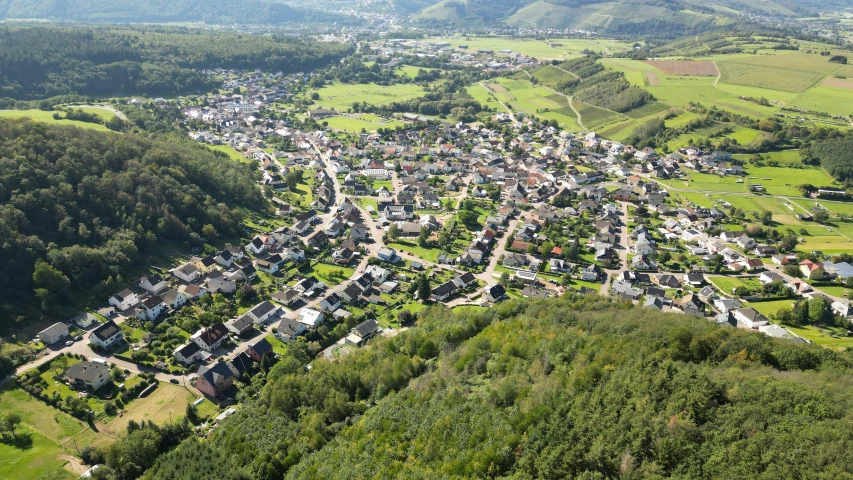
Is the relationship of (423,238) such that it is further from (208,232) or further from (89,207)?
(89,207)

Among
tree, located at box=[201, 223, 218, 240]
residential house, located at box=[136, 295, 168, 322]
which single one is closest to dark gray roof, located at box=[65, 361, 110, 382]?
residential house, located at box=[136, 295, 168, 322]

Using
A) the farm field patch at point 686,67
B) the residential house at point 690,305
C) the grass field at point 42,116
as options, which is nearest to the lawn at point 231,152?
the grass field at point 42,116

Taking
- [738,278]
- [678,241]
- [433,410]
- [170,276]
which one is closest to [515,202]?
[678,241]

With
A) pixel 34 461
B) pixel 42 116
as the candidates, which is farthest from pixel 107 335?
pixel 42 116

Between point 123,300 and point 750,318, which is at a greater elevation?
point 750,318

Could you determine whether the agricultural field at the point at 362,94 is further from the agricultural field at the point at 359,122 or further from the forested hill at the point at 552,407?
the forested hill at the point at 552,407

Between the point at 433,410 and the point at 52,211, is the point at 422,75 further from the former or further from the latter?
the point at 433,410
